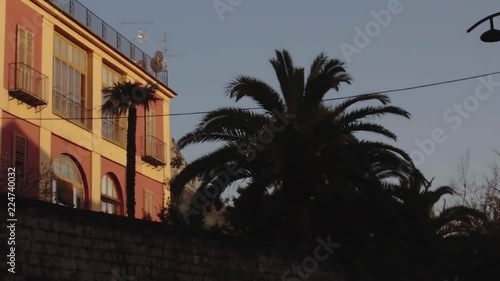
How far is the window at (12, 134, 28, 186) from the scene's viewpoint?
76.2ft

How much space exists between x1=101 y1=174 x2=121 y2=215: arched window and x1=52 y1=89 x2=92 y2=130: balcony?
6.69 ft

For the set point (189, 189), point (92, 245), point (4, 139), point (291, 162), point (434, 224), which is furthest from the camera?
point (189, 189)

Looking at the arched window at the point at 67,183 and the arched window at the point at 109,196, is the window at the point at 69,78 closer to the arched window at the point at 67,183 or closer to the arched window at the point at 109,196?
the arched window at the point at 67,183

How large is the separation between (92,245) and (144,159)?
17741 millimetres

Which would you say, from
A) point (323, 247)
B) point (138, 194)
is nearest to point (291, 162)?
point (323, 247)

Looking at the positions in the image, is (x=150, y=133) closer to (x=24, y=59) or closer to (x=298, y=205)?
(x=24, y=59)

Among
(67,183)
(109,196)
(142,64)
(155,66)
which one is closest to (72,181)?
(67,183)

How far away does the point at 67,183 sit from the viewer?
85.5 feet

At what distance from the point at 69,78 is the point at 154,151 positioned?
5.43 m

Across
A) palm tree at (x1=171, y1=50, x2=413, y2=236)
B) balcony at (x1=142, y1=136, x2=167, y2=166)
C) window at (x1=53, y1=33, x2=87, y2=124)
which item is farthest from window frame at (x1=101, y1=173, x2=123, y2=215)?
palm tree at (x1=171, y1=50, x2=413, y2=236)

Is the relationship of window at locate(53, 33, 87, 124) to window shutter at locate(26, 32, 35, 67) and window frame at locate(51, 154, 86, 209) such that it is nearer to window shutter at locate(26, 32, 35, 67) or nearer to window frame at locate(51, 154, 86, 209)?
window frame at locate(51, 154, 86, 209)

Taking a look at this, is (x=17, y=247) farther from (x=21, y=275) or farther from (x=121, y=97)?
(x=121, y=97)

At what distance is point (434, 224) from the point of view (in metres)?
24.7

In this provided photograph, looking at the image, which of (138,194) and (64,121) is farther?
(138,194)
